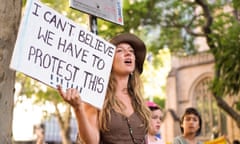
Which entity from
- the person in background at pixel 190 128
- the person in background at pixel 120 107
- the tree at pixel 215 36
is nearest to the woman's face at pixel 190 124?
the person in background at pixel 190 128

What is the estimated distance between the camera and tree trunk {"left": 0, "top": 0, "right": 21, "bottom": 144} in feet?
7.99

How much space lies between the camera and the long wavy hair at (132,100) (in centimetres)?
231

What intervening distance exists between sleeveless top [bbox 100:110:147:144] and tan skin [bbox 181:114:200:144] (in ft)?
6.76

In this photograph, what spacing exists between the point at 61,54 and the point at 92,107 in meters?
0.42

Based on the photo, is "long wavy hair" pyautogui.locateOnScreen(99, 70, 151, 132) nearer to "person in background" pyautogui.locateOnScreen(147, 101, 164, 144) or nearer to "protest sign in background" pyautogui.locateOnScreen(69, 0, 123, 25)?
"protest sign in background" pyautogui.locateOnScreen(69, 0, 123, 25)

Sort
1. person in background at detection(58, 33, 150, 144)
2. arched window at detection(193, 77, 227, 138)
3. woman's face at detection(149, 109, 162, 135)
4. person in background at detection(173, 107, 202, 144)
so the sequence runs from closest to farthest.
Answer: person in background at detection(58, 33, 150, 144), woman's face at detection(149, 109, 162, 135), person in background at detection(173, 107, 202, 144), arched window at detection(193, 77, 227, 138)

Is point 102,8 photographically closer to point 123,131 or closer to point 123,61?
point 123,61

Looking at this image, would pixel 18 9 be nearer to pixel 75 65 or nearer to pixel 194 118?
pixel 75 65

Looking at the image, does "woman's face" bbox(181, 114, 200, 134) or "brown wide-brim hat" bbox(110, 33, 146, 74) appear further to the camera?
"woman's face" bbox(181, 114, 200, 134)

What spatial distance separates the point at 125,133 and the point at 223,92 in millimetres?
11058

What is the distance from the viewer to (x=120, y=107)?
2424 millimetres

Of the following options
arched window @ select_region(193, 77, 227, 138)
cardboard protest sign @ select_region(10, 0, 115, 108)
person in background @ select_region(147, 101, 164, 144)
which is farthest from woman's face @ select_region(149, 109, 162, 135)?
arched window @ select_region(193, 77, 227, 138)

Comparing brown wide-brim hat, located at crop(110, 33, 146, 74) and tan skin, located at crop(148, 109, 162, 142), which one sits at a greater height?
brown wide-brim hat, located at crop(110, 33, 146, 74)

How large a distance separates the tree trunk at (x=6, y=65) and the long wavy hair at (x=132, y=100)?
Result: 2.14 feet
